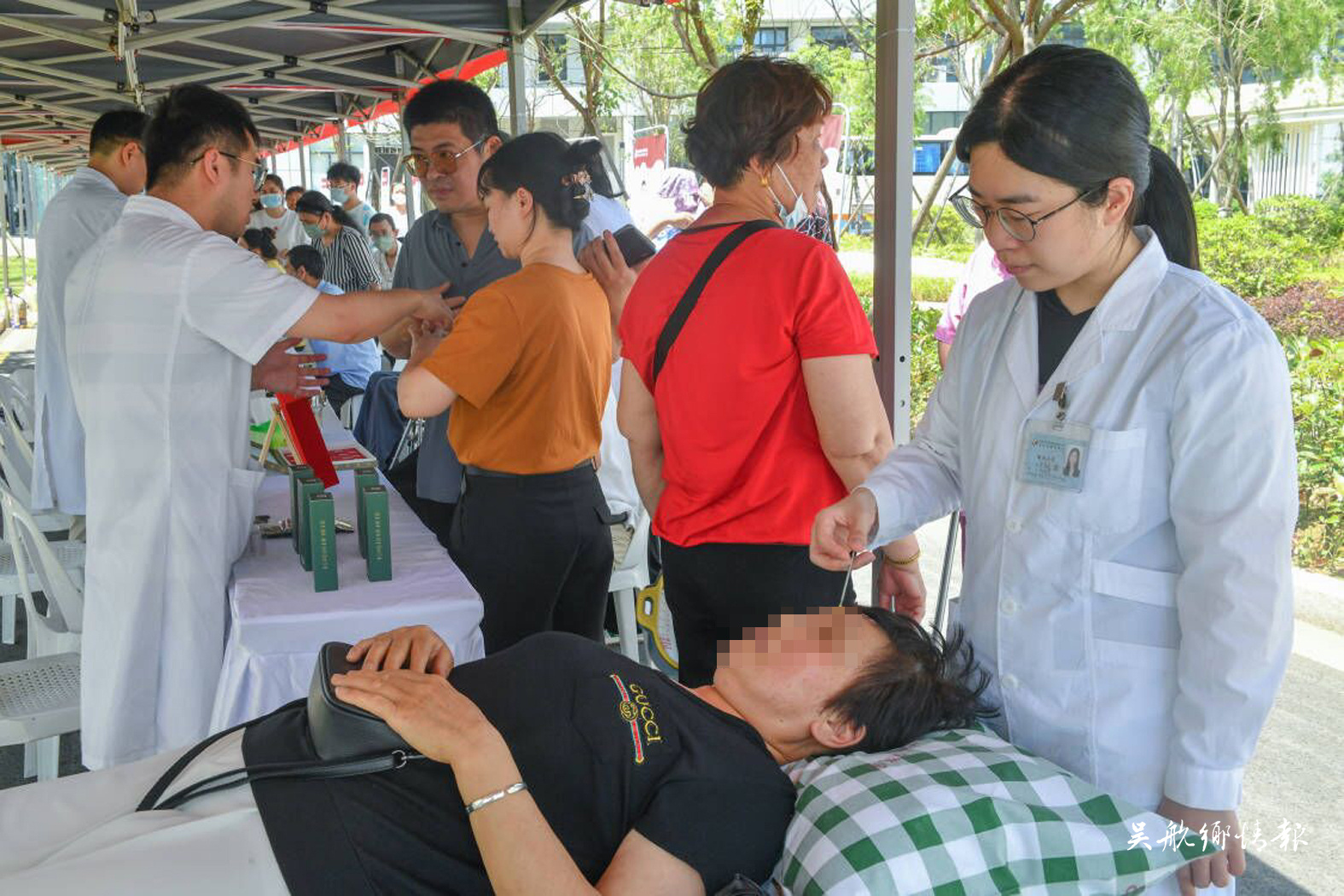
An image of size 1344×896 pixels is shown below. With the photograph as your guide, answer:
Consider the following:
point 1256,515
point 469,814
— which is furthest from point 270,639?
point 1256,515

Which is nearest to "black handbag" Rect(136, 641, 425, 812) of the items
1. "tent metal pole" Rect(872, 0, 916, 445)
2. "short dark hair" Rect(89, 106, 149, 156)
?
"tent metal pole" Rect(872, 0, 916, 445)

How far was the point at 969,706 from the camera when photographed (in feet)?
5.37

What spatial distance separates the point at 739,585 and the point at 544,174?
1.04m

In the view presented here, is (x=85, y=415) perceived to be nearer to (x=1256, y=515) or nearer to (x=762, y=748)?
(x=762, y=748)

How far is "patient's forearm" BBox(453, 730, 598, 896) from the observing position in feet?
4.52

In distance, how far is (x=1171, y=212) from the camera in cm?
174

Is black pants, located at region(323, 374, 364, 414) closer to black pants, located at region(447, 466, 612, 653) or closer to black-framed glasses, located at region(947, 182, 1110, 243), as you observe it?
black pants, located at region(447, 466, 612, 653)

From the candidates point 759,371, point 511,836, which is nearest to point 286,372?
point 759,371

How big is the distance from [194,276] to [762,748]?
1.58 metres

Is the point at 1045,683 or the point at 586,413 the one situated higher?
the point at 586,413

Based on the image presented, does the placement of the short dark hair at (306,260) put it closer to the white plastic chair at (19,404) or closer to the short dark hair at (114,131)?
the white plastic chair at (19,404)

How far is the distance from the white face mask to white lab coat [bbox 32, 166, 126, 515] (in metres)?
2.79

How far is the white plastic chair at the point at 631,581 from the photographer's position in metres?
3.75

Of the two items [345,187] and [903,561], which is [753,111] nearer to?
[903,561]
